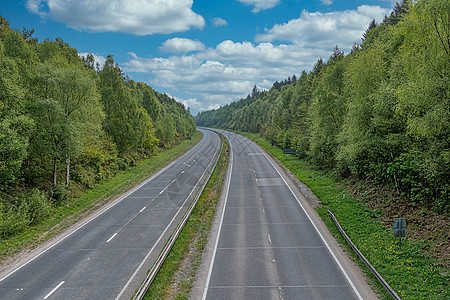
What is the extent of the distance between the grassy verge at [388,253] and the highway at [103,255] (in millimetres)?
11988

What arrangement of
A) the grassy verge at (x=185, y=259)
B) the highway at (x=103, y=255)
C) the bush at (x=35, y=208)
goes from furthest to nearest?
1. the bush at (x=35, y=208)
2. the highway at (x=103, y=255)
3. the grassy verge at (x=185, y=259)

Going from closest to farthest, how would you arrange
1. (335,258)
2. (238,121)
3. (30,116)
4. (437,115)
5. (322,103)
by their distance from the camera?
(437,115), (335,258), (30,116), (322,103), (238,121)

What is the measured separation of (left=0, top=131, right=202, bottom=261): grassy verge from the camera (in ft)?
63.6

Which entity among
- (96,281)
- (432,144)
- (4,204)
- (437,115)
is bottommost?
(96,281)

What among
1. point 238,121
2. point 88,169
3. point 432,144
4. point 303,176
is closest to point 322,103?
point 303,176

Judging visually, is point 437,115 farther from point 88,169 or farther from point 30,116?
point 88,169

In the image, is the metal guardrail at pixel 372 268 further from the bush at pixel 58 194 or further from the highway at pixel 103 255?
the bush at pixel 58 194

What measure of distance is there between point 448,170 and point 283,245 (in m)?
10.7

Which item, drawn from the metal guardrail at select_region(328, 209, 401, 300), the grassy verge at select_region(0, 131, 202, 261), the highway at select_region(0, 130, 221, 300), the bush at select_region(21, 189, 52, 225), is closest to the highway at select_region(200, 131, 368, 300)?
the metal guardrail at select_region(328, 209, 401, 300)

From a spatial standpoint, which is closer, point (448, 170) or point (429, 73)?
point (429, 73)

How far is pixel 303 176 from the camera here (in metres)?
40.1

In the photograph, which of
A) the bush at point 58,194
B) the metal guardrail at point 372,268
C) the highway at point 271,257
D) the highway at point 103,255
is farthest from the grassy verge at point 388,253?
the bush at point 58,194

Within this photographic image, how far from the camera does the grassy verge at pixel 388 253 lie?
13117 mm

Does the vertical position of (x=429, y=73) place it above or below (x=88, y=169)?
above
